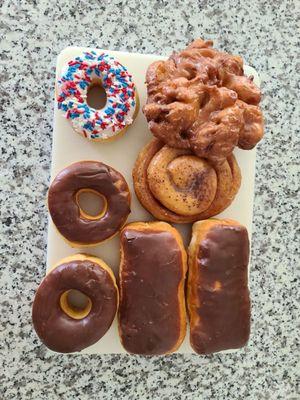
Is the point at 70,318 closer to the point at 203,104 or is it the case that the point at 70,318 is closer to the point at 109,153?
the point at 109,153

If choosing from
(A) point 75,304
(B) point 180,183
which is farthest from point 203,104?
(A) point 75,304

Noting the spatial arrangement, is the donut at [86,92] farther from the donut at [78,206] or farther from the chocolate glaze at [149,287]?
the chocolate glaze at [149,287]

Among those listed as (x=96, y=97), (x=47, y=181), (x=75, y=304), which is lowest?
(x=75, y=304)

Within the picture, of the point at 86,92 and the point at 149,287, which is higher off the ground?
the point at 86,92

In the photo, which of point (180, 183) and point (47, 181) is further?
point (47, 181)

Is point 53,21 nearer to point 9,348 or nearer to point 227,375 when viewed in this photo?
point 9,348

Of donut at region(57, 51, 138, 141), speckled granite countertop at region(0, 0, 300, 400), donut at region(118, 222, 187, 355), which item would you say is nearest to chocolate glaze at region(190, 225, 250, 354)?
donut at region(118, 222, 187, 355)

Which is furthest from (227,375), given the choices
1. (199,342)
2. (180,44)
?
(180,44)

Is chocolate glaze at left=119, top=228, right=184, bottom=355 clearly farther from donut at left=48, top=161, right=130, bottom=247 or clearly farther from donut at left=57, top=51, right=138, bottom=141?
donut at left=57, top=51, right=138, bottom=141
